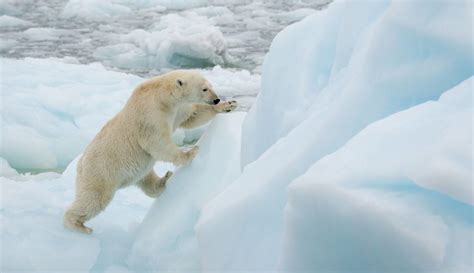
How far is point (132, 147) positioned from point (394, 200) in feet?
6.30

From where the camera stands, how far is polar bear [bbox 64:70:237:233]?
3.67 meters

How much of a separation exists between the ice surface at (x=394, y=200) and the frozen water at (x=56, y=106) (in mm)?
4634

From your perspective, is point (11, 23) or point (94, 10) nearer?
point (11, 23)

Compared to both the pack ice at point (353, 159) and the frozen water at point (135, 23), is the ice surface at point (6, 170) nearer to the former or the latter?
the pack ice at point (353, 159)

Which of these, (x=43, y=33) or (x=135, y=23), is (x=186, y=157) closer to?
(x=43, y=33)

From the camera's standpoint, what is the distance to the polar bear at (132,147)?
367cm

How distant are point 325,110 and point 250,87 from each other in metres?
6.17

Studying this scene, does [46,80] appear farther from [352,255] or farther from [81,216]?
[352,255]

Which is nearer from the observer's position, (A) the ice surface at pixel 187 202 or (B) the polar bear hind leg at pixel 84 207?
(A) the ice surface at pixel 187 202

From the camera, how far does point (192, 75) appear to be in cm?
389

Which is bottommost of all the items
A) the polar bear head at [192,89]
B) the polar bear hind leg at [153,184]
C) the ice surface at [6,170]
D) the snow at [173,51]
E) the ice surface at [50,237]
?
the snow at [173,51]

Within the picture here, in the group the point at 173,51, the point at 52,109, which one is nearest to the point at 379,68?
the point at 52,109

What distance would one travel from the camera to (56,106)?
709 cm

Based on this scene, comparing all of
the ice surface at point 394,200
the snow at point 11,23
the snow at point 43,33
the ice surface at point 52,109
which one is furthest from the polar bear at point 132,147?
the snow at point 11,23
